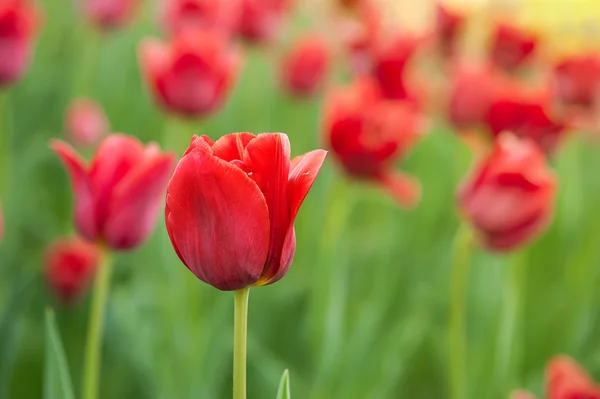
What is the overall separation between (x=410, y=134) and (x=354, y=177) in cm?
8

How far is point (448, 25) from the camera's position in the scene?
118 cm

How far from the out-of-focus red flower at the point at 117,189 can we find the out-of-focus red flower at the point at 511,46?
78cm

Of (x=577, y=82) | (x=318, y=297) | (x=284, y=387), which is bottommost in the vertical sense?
(x=318, y=297)

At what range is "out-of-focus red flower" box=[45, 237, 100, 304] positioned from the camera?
819mm

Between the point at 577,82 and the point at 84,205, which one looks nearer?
the point at 84,205

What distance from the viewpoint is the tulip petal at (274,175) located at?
0.31 metres

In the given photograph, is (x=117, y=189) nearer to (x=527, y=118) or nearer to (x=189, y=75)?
(x=189, y=75)

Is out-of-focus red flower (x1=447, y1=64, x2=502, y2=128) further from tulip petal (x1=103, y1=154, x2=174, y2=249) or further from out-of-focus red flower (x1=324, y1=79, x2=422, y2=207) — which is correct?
tulip petal (x1=103, y1=154, x2=174, y2=249)

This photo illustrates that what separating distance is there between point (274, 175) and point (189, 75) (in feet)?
1.51

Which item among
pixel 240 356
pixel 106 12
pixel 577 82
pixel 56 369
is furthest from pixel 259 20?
pixel 240 356

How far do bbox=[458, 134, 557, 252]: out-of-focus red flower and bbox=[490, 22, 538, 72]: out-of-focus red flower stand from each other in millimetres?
534

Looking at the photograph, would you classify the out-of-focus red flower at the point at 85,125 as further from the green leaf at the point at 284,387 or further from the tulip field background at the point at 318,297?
the green leaf at the point at 284,387

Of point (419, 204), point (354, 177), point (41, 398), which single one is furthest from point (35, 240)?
point (419, 204)

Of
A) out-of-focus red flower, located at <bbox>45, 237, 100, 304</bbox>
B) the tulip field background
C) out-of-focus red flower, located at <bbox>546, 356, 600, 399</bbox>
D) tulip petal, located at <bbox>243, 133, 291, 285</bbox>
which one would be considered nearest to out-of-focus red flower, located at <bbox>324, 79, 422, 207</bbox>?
the tulip field background
